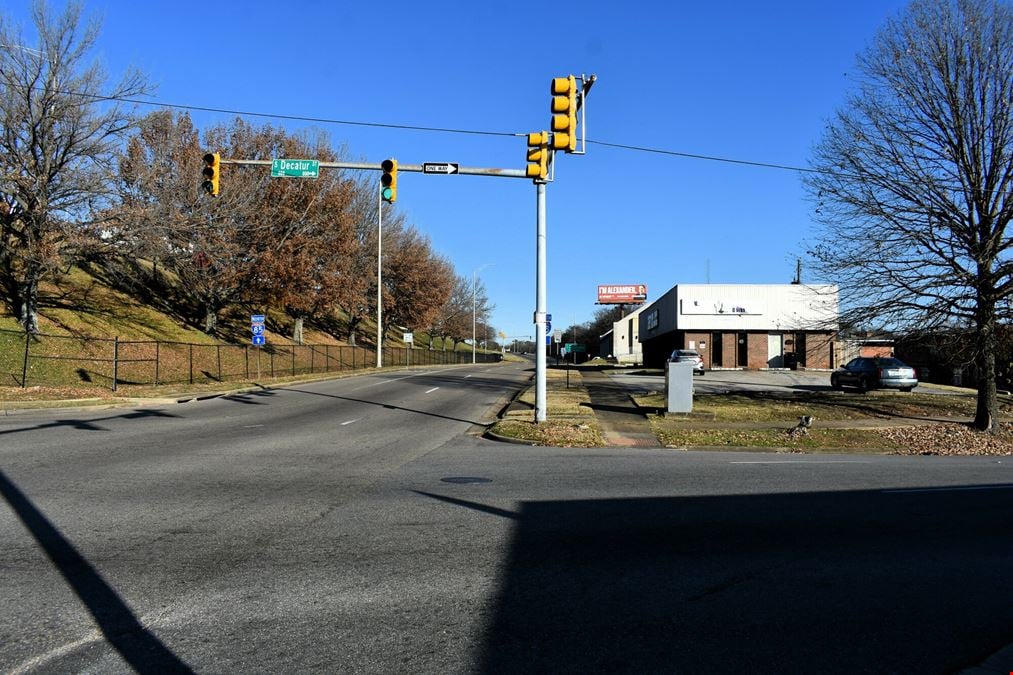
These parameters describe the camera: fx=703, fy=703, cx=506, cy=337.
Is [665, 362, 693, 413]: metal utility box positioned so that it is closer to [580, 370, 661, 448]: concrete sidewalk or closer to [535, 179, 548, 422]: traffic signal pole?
[580, 370, 661, 448]: concrete sidewalk

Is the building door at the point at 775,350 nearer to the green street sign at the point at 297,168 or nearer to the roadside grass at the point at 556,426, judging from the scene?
the roadside grass at the point at 556,426

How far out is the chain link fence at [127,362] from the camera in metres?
23.4

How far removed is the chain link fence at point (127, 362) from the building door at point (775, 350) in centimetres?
3272

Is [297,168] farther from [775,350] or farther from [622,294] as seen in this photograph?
[622,294]

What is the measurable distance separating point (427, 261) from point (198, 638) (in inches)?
2367

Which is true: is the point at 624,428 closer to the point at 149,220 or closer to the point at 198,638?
the point at 198,638

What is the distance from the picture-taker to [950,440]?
17969 mm

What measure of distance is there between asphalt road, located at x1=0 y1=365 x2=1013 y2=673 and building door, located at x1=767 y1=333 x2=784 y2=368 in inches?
1724

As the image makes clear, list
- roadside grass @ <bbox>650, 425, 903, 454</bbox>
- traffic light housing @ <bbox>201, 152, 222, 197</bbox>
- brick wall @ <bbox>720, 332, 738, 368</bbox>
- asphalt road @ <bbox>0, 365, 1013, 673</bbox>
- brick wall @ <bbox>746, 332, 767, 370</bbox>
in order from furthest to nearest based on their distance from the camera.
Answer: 1. brick wall @ <bbox>720, 332, 738, 368</bbox>
2. brick wall @ <bbox>746, 332, 767, 370</bbox>
3. roadside grass @ <bbox>650, 425, 903, 454</bbox>
4. traffic light housing @ <bbox>201, 152, 222, 197</bbox>
5. asphalt road @ <bbox>0, 365, 1013, 673</bbox>

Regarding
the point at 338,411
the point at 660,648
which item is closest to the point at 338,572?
the point at 660,648

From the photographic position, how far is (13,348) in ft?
78.2

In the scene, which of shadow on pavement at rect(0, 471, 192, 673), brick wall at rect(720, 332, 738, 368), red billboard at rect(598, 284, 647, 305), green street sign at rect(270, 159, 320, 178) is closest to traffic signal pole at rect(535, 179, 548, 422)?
green street sign at rect(270, 159, 320, 178)

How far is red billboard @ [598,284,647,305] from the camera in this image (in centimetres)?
11262

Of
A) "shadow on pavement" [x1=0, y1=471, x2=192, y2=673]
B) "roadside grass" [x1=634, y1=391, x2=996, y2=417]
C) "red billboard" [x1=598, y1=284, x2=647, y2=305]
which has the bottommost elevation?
"shadow on pavement" [x1=0, y1=471, x2=192, y2=673]
